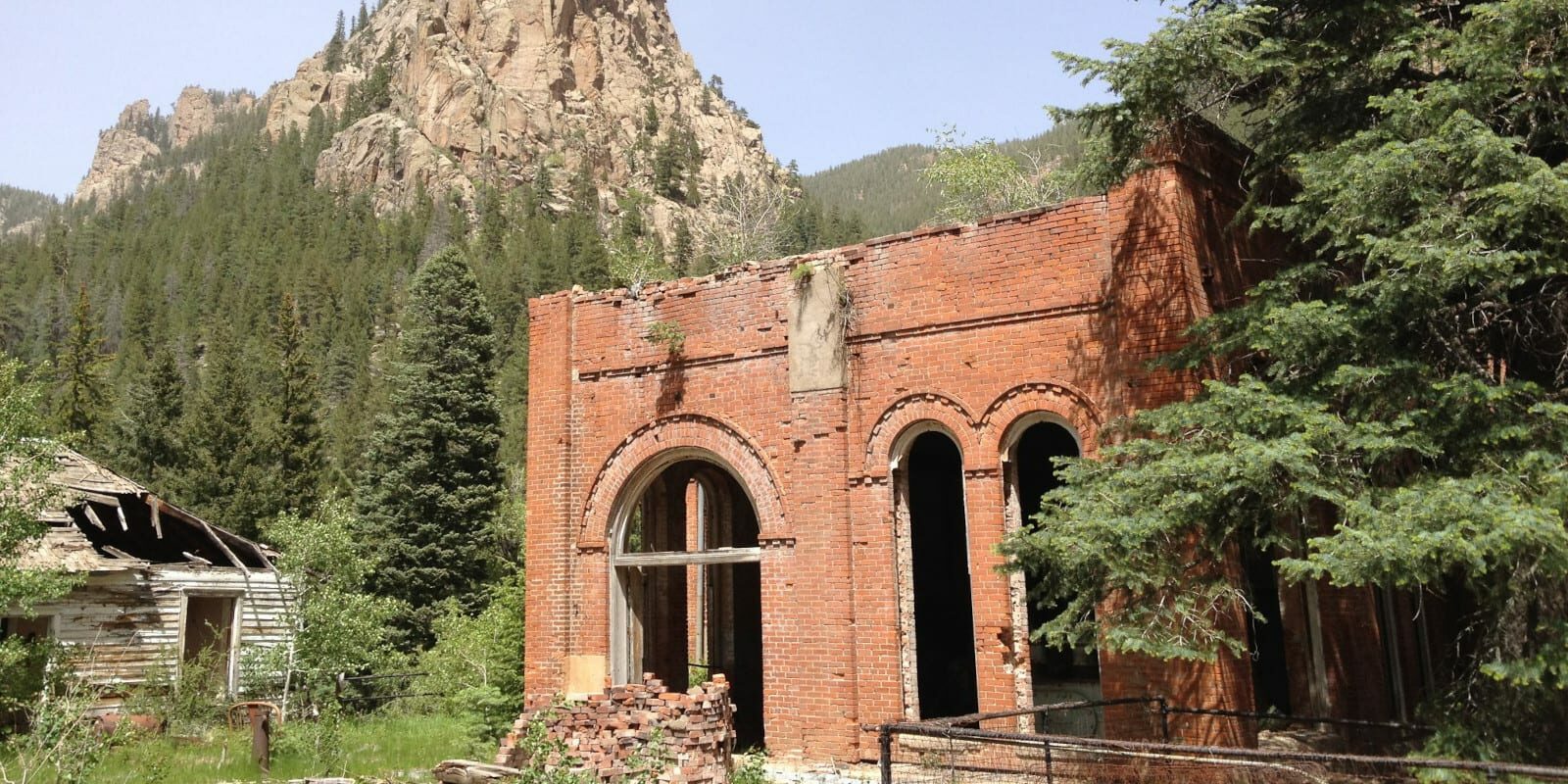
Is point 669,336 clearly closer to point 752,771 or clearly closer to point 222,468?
point 752,771

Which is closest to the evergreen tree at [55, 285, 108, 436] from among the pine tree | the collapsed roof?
the pine tree

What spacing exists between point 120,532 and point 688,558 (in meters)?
12.9

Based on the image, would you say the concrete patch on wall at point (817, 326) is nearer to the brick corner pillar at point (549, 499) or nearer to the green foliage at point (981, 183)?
the brick corner pillar at point (549, 499)

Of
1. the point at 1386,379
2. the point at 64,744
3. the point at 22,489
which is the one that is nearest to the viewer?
the point at 1386,379

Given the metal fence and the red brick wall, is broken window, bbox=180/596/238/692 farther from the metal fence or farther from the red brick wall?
the metal fence

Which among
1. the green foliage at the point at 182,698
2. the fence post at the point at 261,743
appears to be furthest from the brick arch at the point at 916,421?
the green foliage at the point at 182,698

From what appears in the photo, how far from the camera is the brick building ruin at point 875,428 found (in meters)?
10.7

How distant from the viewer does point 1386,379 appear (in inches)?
325

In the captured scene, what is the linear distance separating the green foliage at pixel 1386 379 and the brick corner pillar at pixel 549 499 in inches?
255

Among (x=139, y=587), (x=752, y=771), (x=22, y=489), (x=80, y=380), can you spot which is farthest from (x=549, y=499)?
(x=80, y=380)

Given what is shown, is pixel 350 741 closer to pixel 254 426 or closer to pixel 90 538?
pixel 90 538

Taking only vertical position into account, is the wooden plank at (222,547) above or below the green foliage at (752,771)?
above

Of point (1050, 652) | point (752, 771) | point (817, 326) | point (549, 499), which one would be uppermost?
point (817, 326)

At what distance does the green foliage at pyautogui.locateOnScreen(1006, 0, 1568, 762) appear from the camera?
294 inches
